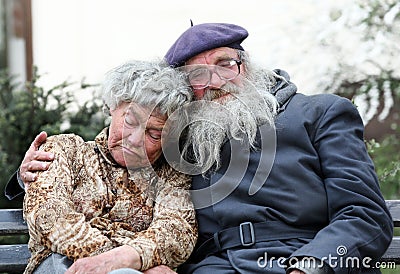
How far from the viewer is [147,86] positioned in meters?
3.00

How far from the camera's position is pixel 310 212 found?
295 centimetres

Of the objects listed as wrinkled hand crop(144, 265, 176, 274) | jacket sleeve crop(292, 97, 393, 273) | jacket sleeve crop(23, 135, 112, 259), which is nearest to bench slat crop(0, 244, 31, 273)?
jacket sleeve crop(23, 135, 112, 259)

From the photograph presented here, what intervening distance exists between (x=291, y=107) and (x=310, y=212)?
404mm

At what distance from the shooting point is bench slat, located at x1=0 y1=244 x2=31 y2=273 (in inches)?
135

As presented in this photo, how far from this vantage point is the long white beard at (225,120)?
120 inches

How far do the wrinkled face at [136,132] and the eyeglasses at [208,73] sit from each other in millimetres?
187

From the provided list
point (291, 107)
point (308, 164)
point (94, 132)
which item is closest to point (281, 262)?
point (308, 164)

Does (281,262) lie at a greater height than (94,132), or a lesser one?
greater

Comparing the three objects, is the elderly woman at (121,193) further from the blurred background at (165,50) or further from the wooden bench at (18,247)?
the blurred background at (165,50)

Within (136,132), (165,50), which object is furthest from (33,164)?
(165,50)

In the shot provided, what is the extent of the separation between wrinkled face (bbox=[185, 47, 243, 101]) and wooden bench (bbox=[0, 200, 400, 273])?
87 cm

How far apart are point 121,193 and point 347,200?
0.82 m

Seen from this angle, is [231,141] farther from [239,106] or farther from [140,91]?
[140,91]

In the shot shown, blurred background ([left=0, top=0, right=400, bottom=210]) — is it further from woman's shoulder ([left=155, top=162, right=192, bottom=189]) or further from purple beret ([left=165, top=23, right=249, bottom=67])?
woman's shoulder ([left=155, top=162, right=192, bottom=189])
